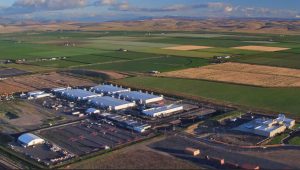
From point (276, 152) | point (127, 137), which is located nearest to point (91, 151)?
point (127, 137)

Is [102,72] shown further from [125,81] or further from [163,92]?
[163,92]

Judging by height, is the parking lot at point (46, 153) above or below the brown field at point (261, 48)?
below

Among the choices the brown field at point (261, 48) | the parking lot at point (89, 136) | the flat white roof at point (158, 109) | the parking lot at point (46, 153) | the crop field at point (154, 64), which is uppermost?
the brown field at point (261, 48)

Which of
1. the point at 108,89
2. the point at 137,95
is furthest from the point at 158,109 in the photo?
the point at 108,89

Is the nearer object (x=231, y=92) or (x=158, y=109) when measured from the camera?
(x=158, y=109)

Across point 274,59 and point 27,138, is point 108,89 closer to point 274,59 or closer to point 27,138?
point 27,138

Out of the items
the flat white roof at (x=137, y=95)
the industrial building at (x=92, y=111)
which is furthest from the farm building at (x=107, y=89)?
the industrial building at (x=92, y=111)

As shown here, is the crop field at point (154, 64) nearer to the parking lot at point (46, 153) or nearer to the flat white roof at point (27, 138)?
the flat white roof at point (27, 138)
